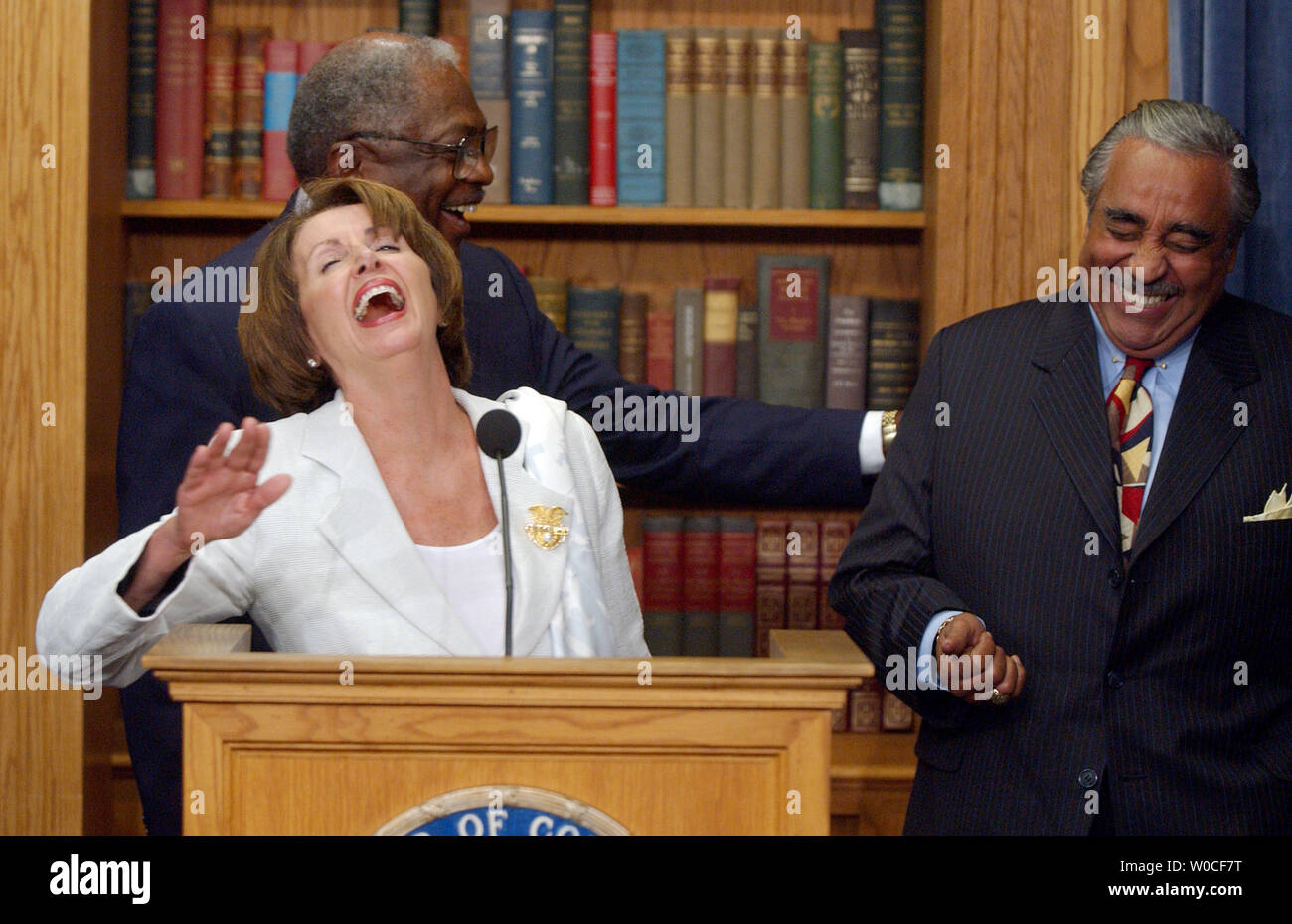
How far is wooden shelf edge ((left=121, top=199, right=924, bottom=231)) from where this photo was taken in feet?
9.37

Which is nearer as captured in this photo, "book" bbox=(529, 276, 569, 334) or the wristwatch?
the wristwatch

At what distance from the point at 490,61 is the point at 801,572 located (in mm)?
1144

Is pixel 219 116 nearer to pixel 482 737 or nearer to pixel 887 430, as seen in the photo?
pixel 887 430

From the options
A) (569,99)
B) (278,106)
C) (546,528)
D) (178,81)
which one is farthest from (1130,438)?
(178,81)

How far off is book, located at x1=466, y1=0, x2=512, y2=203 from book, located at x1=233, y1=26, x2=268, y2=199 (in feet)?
1.32

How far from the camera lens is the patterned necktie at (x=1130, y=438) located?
186 centimetres

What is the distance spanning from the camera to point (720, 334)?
2.94 metres

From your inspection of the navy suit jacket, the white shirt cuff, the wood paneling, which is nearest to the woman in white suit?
the navy suit jacket

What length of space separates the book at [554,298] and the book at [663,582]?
1.38ft

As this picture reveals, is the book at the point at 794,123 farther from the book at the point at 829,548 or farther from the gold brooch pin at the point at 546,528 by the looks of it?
the gold brooch pin at the point at 546,528

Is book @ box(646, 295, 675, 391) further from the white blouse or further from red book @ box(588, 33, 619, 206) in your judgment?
the white blouse
